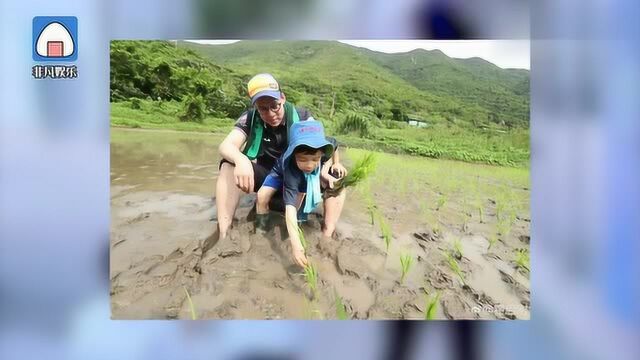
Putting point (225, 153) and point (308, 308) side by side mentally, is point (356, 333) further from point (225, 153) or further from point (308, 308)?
point (225, 153)

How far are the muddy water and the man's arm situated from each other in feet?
0.15

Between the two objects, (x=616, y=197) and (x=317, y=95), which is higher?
(x=317, y=95)

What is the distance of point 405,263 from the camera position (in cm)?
197

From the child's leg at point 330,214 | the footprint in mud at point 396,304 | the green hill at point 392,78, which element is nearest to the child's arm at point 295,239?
the child's leg at point 330,214

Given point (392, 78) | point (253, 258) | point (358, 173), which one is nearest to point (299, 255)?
point (253, 258)

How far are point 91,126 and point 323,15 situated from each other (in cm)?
98

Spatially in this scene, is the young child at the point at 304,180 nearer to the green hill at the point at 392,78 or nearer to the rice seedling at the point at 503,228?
the green hill at the point at 392,78

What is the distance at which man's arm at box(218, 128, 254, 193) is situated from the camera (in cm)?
195

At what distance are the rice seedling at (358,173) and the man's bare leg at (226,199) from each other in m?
0.36

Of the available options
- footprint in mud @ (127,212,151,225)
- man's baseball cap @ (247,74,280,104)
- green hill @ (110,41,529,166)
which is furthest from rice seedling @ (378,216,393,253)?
footprint in mud @ (127,212,151,225)

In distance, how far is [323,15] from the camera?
194cm

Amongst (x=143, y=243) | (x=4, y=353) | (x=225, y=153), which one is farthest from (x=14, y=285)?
(x=225, y=153)

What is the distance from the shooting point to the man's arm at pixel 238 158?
1.95 metres

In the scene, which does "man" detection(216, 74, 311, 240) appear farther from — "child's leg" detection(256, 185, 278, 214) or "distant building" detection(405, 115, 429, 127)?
"distant building" detection(405, 115, 429, 127)
